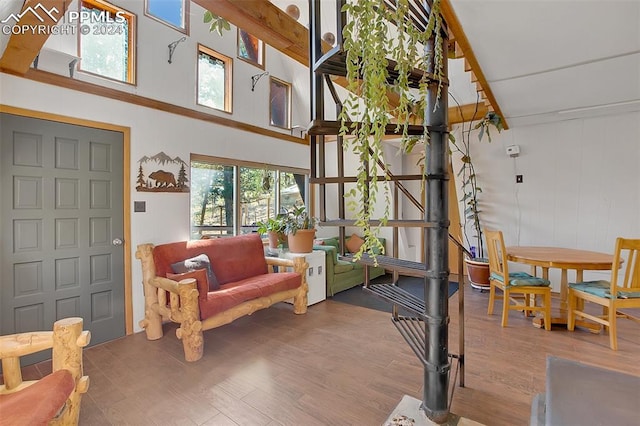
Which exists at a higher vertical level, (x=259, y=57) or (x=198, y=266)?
(x=259, y=57)

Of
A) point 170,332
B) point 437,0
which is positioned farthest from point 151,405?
point 437,0

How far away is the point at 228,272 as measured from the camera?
3256 millimetres

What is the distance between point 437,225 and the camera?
1408 mm

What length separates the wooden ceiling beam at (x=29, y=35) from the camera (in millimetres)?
1496

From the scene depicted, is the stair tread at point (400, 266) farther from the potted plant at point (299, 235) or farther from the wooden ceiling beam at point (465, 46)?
the potted plant at point (299, 235)

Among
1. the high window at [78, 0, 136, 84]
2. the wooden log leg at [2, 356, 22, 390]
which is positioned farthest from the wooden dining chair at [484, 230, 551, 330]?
the high window at [78, 0, 136, 84]

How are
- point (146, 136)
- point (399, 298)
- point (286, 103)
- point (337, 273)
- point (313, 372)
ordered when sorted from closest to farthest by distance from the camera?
point (399, 298)
point (313, 372)
point (146, 136)
point (337, 273)
point (286, 103)

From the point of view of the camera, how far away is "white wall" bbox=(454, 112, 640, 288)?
3584 mm

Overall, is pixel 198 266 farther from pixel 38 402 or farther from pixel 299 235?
pixel 38 402

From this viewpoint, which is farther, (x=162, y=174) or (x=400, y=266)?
(x=162, y=174)

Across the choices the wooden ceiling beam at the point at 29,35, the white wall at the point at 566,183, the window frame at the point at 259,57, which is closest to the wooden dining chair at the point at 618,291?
the white wall at the point at 566,183

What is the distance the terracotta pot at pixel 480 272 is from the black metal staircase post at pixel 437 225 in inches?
117

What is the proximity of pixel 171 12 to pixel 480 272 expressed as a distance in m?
5.05

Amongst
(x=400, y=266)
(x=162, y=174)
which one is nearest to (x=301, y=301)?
(x=162, y=174)
